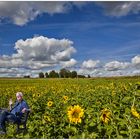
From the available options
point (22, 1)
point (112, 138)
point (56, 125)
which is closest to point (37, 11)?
point (22, 1)

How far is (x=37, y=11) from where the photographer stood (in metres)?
7.85

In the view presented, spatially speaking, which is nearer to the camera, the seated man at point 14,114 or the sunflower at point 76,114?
the sunflower at point 76,114

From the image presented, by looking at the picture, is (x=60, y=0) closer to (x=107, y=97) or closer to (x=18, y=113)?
(x=18, y=113)

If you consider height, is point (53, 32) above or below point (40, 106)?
above

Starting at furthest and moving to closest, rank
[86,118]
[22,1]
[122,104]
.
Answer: [22,1]
[122,104]
[86,118]

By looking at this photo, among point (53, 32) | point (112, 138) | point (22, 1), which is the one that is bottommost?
point (112, 138)

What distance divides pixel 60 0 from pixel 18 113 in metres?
2.00

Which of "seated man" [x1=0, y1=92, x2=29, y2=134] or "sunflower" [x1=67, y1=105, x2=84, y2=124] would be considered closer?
"sunflower" [x1=67, y1=105, x2=84, y2=124]

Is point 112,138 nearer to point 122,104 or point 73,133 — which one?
point 73,133

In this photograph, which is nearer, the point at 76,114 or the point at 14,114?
the point at 76,114

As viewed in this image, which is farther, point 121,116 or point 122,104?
point 122,104

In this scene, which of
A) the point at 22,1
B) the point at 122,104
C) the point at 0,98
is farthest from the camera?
the point at 0,98

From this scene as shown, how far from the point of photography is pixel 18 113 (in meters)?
7.41

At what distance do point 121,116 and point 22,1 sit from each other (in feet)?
8.86
